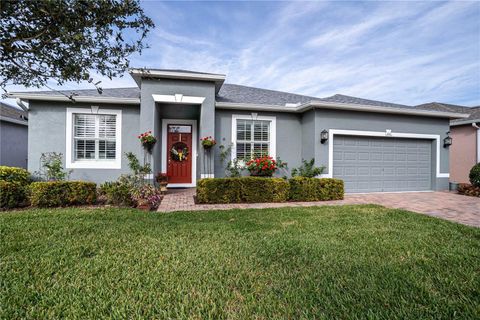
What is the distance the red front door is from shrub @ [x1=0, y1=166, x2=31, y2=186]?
4.63 m

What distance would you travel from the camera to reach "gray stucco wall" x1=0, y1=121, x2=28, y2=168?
10.9 meters

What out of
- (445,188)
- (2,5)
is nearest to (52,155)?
(2,5)

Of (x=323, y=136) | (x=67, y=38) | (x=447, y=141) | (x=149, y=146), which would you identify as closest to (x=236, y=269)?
(x=67, y=38)

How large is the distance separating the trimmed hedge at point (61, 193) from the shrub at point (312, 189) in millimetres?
5934

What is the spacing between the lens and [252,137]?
9336 mm

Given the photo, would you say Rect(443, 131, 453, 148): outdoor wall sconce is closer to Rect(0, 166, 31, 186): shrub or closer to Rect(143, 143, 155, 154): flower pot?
Rect(143, 143, 155, 154): flower pot

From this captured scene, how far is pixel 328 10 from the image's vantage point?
7.38m

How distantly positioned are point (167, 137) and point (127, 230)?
634 centimetres

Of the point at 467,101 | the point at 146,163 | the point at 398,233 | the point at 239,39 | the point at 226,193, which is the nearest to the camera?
the point at 398,233

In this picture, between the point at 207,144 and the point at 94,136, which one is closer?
the point at 207,144

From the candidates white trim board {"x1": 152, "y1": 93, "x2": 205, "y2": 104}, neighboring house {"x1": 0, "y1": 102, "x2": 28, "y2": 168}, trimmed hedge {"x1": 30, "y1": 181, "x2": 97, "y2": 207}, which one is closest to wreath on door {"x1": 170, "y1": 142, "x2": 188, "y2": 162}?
white trim board {"x1": 152, "y1": 93, "x2": 205, "y2": 104}

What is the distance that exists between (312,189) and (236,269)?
5333 millimetres

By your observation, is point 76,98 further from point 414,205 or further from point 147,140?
point 414,205

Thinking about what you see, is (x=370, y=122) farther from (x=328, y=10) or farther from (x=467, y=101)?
(x=467, y=101)
